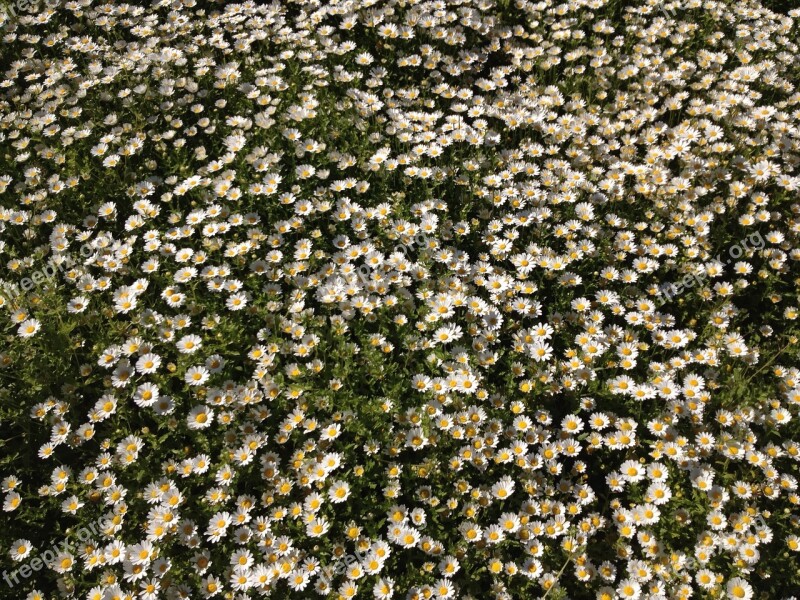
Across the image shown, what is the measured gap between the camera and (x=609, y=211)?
4.86m

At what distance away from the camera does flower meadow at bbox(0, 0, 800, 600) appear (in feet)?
11.0

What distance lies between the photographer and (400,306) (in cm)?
419

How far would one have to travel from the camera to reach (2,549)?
3.38m

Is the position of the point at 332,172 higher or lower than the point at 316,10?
lower

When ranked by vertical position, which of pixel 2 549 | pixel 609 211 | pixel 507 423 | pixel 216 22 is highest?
pixel 216 22

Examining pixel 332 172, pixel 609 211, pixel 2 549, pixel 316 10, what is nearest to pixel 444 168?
pixel 332 172

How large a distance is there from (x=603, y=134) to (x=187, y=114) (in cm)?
356

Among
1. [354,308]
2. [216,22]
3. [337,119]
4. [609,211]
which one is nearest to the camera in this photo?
[354,308]

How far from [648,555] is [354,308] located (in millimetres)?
2178

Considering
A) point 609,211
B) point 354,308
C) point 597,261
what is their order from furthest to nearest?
point 609,211
point 597,261
point 354,308

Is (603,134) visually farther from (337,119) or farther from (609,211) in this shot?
(337,119)

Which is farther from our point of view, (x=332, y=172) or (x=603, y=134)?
(x=603, y=134)

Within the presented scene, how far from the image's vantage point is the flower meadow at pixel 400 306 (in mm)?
3363

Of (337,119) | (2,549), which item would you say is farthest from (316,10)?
(2,549)
